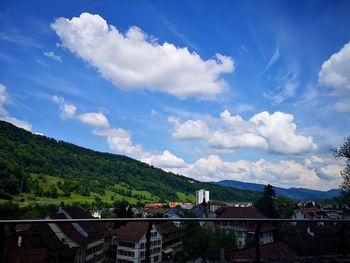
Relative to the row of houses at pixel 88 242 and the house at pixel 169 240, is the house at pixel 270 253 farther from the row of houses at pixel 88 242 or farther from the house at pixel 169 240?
the row of houses at pixel 88 242

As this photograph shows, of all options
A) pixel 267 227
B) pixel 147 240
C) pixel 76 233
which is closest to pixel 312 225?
pixel 267 227

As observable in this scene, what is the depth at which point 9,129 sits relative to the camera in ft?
577

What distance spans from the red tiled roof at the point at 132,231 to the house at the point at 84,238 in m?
0.30

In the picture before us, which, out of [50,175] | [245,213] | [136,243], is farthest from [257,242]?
[50,175]

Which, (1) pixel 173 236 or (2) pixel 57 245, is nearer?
(2) pixel 57 245

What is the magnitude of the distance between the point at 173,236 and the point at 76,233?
4.48 ft

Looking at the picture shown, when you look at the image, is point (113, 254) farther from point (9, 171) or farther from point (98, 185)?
point (98, 185)

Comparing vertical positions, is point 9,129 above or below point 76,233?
above

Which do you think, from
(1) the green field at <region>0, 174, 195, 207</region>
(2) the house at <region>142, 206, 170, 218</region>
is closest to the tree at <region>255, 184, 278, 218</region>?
(2) the house at <region>142, 206, 170, 218</region>

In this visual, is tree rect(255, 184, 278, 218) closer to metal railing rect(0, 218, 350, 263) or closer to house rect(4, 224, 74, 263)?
metal railing rect(0, 218, 350, 263)

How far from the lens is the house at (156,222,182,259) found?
4.65m

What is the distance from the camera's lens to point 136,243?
15.2 ft

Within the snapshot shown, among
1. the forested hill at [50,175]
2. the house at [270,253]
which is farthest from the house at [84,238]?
the forested hill at [50,175]

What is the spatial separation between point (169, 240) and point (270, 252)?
69.0 inches
